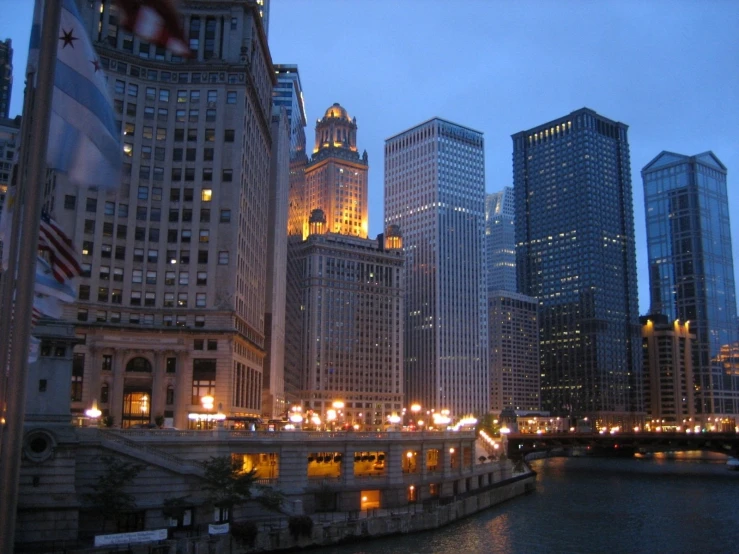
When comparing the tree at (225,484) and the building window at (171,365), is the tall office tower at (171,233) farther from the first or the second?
the tree at (225,484)

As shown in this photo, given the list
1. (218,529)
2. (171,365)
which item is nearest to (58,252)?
(218,529)

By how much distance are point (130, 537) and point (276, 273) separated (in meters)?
91.3

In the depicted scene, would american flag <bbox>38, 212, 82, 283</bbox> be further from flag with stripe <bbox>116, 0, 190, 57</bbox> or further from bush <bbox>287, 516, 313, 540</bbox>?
bush <bbox>287, 516, 313, 540</bbox>

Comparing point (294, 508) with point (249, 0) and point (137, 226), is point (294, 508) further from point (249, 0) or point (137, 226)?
point (249, 0)

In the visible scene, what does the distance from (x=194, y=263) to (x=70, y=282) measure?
3128 inches

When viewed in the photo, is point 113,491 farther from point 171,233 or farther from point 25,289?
point 171,233

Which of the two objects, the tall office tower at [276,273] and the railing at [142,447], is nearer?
the railing at [142,447]

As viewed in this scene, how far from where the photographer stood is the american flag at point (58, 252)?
78.4ft

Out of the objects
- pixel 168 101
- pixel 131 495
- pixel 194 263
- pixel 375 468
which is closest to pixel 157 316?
pixel 194 263

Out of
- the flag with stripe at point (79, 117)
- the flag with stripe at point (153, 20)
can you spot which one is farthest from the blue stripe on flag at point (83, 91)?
the flag with stripe at point (153, 20)

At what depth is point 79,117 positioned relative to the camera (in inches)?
770

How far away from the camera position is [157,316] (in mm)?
100562

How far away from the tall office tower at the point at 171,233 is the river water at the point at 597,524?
3648 centimetres

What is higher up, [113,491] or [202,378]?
[202,378]
